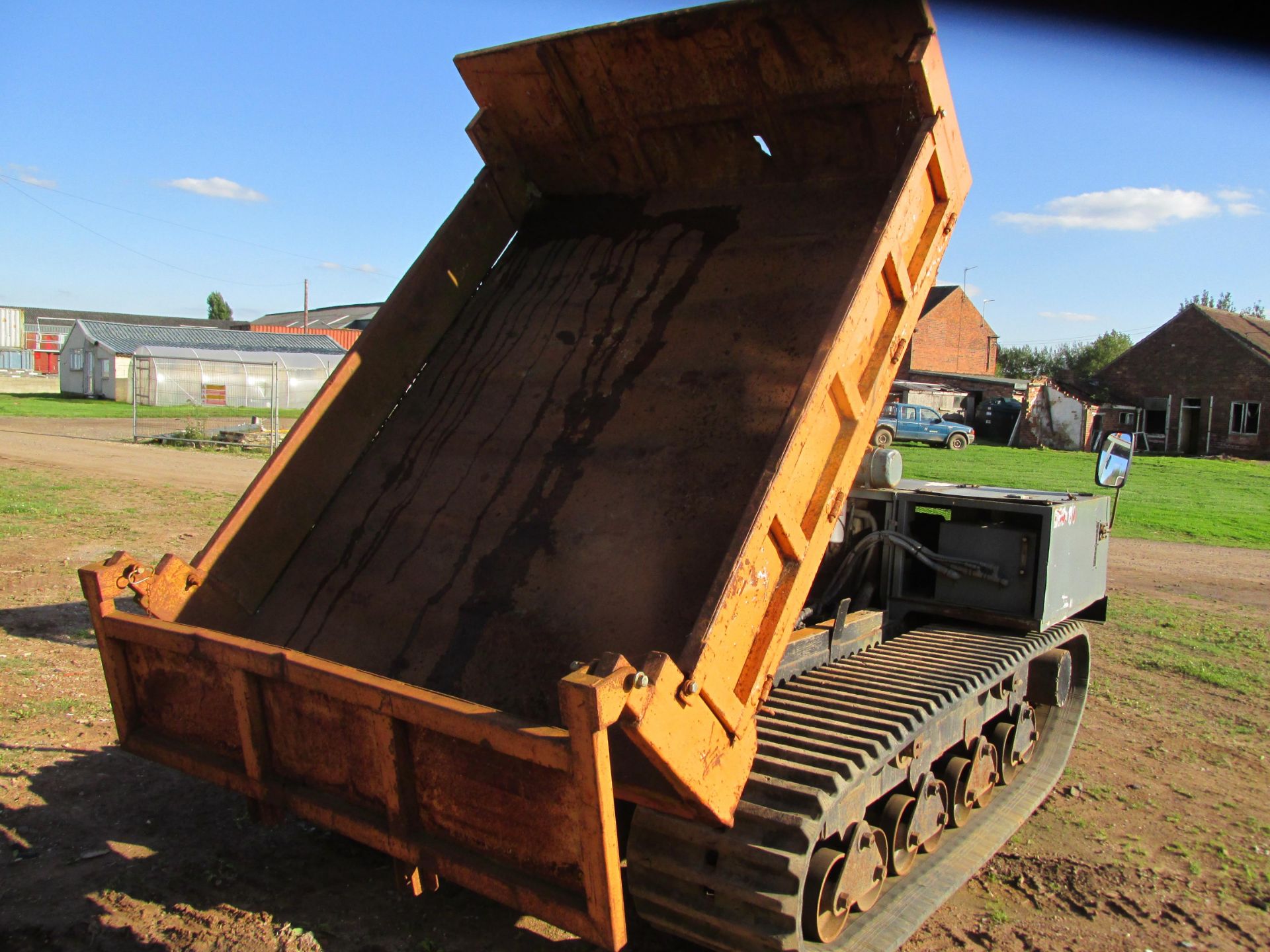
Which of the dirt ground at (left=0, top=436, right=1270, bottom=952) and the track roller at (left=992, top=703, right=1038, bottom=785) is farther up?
the track roller at (left=992, top=703, right=1038, bottom=785)

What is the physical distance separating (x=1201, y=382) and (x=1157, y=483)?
18759mm

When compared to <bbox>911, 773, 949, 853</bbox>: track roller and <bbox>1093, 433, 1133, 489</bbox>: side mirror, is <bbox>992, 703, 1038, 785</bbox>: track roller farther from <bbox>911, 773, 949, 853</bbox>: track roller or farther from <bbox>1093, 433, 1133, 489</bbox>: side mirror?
<bbox>1093, 433, 1133, 489</bbox>: side mirror

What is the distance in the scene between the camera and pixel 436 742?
9.64 feet

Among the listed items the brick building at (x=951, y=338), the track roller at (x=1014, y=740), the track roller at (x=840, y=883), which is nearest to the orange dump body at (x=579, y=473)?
the track roller at (x=840, y=883)

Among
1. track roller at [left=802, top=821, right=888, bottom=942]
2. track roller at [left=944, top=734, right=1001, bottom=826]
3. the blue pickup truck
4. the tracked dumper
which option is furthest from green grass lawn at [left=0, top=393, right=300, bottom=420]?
track roller at [left=802, top=821, right=888, bottom=942]

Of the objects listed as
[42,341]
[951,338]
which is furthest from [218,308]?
[951,338]

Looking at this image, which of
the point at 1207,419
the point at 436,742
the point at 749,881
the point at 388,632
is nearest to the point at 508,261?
the point at 388,632

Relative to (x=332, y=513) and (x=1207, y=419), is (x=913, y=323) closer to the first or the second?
(x=332, y=513)

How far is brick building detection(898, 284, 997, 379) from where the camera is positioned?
5094 centimetres

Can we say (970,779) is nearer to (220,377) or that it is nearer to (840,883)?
(840,883)

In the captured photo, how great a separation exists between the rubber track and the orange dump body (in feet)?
0.81

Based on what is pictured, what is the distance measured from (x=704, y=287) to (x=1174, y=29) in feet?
6.21

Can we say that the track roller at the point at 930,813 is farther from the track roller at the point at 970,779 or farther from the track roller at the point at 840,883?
the track roller at the point at 840,883

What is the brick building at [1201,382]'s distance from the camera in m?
37.0
